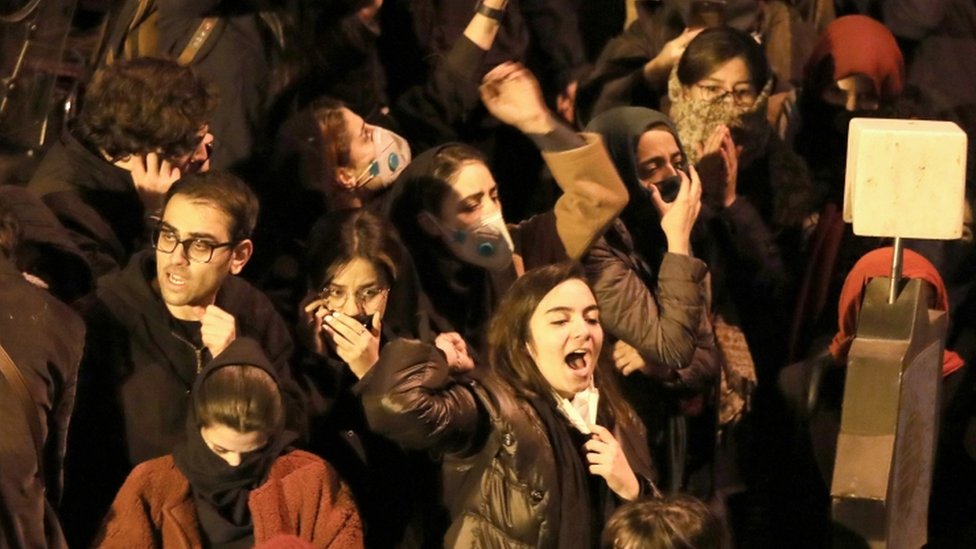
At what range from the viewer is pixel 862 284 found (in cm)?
514

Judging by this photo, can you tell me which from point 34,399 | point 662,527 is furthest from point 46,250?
point 662,527

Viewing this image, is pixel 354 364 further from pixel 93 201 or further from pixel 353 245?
pixel 93 201

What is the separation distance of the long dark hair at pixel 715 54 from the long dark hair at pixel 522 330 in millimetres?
1097

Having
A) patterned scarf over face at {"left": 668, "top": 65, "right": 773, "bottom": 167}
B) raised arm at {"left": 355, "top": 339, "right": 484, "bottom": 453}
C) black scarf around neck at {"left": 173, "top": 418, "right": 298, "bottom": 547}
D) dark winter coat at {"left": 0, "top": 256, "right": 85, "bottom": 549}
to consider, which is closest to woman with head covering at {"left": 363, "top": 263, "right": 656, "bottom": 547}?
raised arm at {"left": 355, "top": 339, "right": 484, "bottom": 453}

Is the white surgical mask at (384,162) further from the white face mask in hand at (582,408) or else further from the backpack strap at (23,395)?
the backpack strap at (23,395)

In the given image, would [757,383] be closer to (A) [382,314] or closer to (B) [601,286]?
(B) [601,286]

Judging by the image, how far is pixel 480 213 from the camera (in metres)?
4.83

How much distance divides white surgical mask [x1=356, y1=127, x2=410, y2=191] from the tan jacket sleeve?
0.33 meters

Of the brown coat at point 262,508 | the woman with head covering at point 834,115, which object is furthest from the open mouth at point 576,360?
the woman with head covering at point 834,115

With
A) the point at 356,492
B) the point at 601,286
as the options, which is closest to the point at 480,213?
the point at 601,286

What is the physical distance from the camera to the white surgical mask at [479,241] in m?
4.83

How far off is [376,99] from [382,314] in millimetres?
755

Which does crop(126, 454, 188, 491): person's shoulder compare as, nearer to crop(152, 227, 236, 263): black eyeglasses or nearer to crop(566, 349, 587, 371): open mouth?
crop(152, 227, 236, 263): black eyeglasses

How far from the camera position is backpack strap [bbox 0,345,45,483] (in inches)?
152
